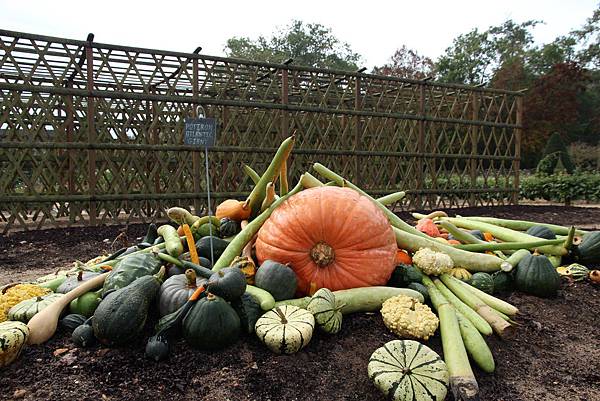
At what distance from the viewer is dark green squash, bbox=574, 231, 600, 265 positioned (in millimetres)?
3555

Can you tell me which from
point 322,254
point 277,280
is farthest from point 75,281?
point 322,254

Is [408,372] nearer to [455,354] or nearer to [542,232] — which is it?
[455,354]

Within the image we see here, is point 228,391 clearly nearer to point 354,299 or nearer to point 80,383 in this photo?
point 80,383

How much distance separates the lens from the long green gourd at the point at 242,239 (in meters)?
2.50

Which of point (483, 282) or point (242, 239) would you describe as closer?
point (242, 239)

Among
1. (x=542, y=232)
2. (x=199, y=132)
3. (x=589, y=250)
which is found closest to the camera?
(x=199, y=132)

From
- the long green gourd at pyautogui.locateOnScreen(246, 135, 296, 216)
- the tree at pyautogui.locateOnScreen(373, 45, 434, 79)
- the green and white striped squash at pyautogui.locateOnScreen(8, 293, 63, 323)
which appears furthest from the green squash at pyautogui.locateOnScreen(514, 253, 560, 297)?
the tree at pyautogui.locateOnScreen(373, 45, 434, 79)

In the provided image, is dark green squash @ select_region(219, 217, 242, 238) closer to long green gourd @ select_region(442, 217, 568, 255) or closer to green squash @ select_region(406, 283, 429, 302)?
green squash @ select_region(406, 283, 429, 302)

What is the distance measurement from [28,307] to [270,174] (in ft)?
4.68

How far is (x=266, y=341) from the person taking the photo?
2.04 m

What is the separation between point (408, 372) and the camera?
1.91 m

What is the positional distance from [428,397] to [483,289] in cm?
118

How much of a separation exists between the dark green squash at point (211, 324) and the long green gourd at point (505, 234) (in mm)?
2311

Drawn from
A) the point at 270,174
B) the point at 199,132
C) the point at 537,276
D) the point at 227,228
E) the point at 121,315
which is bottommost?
the point at 537,276
